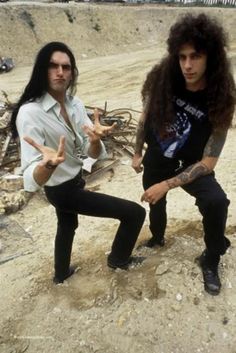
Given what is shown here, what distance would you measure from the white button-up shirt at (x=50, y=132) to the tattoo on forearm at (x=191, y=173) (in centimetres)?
54

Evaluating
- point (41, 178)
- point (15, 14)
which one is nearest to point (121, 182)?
point (41, 178)

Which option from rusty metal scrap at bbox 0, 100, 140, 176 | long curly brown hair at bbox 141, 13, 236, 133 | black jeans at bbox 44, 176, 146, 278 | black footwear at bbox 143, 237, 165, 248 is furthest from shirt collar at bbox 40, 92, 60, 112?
rusty metal scrap at bbox 0, 100, 140, 176

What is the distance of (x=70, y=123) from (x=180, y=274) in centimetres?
153

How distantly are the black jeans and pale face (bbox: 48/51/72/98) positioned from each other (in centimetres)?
61

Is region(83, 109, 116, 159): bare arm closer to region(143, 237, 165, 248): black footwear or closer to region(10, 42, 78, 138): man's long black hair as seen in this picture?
region(10, 42, 78, 138): man's long black hair

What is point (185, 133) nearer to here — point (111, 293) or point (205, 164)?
point (205, 164)

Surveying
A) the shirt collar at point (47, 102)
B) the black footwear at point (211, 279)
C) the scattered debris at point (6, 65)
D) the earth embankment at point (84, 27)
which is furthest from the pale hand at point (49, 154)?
the earth embankment at point (84, 27)

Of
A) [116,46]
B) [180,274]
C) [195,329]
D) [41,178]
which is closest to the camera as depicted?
[41,178]

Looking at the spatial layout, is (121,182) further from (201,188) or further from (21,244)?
(201,188)

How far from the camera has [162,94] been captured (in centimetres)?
279

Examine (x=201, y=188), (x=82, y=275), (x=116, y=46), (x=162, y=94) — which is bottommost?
(x=116, y=46)

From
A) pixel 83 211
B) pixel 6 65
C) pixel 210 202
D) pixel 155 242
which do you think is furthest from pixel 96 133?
pixel 6 65

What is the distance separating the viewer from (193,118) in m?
2.74

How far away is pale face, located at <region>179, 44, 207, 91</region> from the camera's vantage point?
8.39 ft
